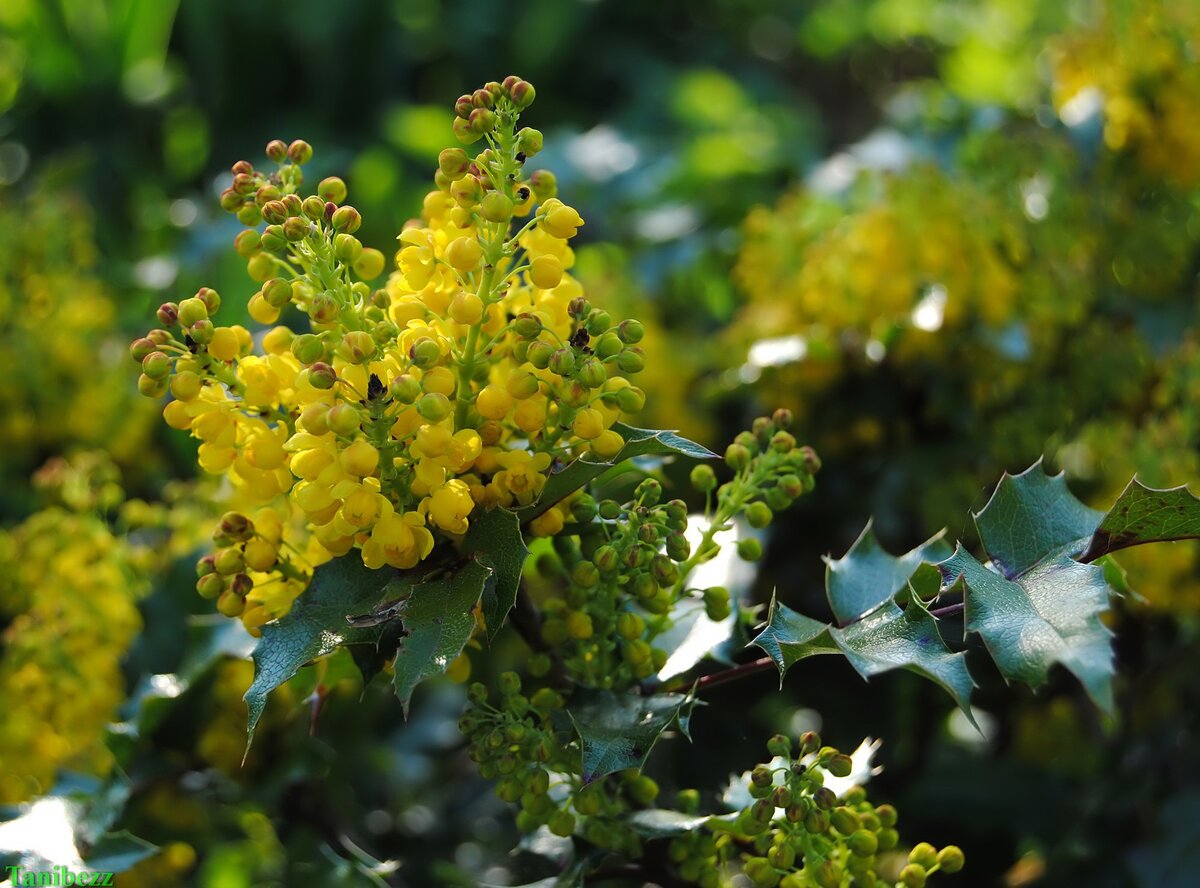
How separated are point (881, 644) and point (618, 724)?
180 millimetres

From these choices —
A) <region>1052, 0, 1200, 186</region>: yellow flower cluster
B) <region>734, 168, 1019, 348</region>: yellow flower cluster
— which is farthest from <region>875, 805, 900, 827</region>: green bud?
<region>1052, 0, 1200, 186</region>: yellow flower cluster

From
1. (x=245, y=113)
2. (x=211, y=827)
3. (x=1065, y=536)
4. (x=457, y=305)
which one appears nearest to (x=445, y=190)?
(x=457, y=305)

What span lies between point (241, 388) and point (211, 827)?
0.72 meters

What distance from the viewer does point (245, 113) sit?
339cm

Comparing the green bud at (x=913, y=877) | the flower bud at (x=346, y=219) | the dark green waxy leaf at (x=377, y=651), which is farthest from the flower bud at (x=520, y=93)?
the green bud at (x=913, y=877)

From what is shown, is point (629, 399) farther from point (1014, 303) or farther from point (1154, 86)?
point (1154, 86)

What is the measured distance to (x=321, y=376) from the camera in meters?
0.67

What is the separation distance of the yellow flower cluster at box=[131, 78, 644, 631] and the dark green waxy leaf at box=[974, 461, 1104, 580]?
0.26m

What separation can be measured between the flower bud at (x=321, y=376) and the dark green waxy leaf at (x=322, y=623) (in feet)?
0.47

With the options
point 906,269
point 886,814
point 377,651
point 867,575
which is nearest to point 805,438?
point 906,269

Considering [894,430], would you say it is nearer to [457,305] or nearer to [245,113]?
[457,305]

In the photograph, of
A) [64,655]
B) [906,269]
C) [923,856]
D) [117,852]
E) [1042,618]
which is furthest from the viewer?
[906,269]

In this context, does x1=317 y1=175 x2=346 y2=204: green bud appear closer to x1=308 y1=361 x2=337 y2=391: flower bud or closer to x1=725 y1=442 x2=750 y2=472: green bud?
x1=308 y1=361 x2=337 y2=391: flower bud

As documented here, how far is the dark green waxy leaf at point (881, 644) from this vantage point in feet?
2.17
